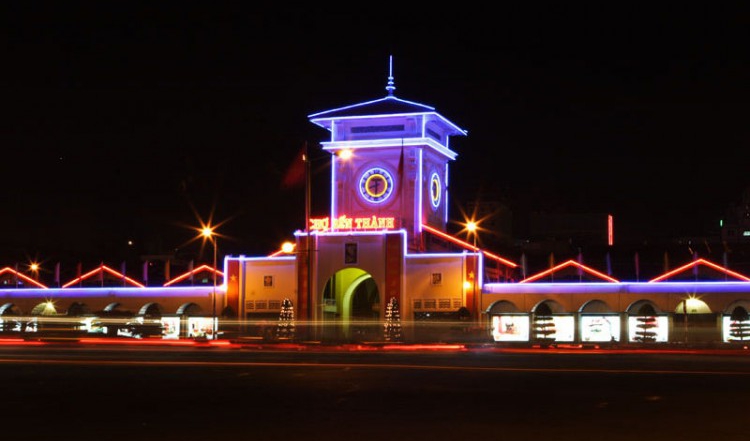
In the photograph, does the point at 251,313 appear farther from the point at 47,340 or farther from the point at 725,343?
the point at 725,343

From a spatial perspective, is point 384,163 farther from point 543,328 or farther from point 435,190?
point 543,328

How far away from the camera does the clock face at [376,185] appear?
70750 mm

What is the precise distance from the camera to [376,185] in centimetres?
7119

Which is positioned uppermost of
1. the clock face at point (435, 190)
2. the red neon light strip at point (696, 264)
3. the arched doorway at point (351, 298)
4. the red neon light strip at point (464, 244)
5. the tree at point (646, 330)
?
the clock face at point (435, 190)

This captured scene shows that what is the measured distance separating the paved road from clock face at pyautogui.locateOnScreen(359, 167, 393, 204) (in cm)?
3927

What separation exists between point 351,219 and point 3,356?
35.5m

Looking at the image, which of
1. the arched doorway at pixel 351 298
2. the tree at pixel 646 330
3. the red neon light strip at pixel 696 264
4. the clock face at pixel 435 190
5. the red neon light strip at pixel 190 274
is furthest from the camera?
the red neon light strip at pixel 190 274

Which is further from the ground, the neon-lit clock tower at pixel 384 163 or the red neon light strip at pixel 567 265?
the neon-lit clock tower at pixel 384 163

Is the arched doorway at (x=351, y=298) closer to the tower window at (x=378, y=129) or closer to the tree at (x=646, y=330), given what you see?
the tower window at (x=378, y=129)

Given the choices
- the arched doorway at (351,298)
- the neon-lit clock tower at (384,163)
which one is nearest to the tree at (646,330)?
the arched doorway at (351,298)

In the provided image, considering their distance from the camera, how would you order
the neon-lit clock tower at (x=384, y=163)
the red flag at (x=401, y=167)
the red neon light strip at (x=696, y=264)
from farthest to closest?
the neon-lit clock tower at (x=384, y=163) < the red flag at (x=401, y=167) < the red neon light strip at (x=696, y=264)

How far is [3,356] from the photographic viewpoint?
1363 inches

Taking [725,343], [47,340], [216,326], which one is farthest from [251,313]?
[725,343]

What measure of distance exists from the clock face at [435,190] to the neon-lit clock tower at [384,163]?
198 mm
